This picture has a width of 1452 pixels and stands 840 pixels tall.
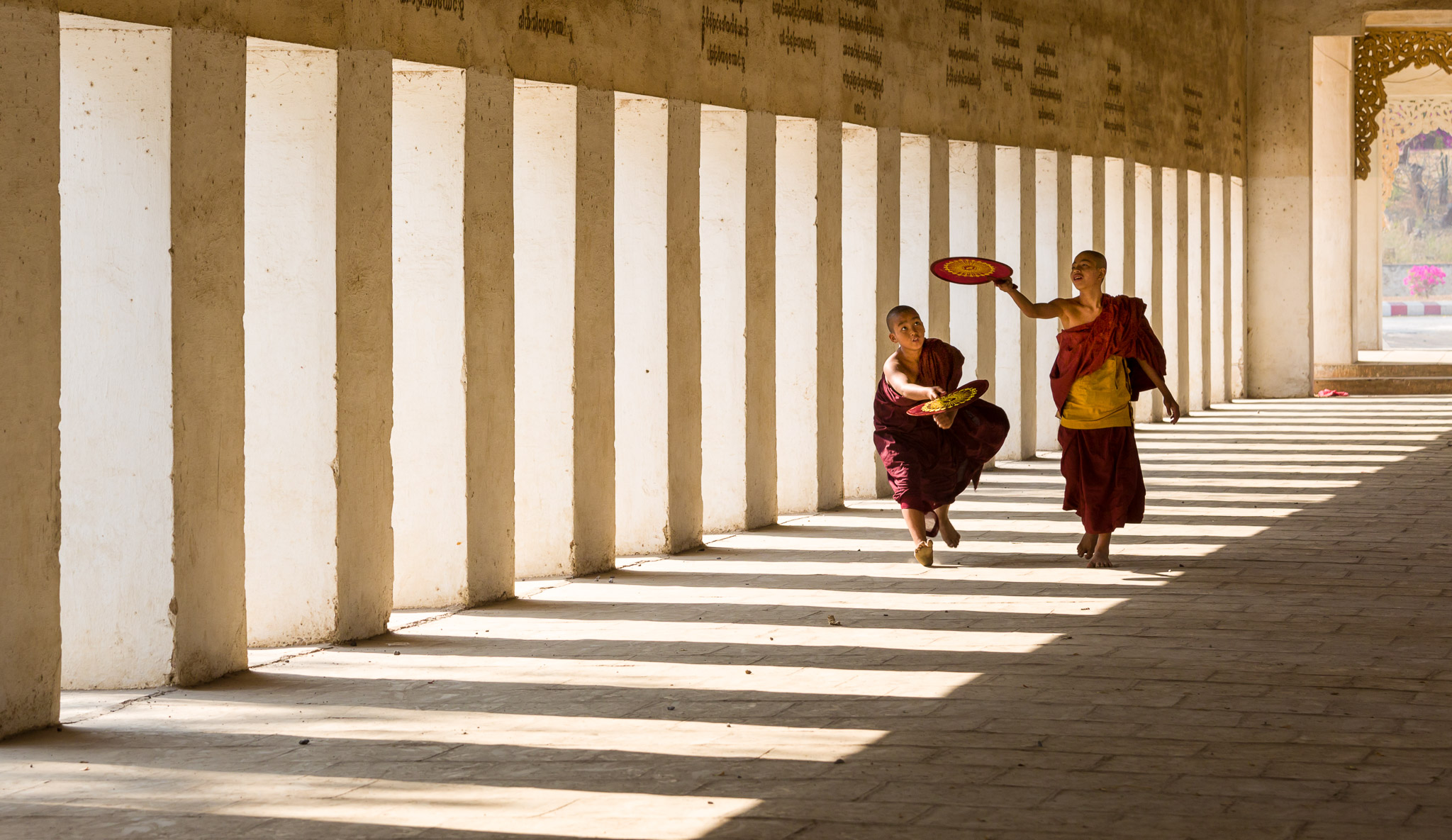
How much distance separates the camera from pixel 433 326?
29.4 ft

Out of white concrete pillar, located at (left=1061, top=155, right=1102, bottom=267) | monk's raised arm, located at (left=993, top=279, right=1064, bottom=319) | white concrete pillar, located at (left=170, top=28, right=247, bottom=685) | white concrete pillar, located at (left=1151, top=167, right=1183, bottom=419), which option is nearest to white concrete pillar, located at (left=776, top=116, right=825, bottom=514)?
monk's raised arm, located at (left=993, top=279, right=1064, bottom=319)

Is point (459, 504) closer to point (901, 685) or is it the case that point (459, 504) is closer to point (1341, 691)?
point (901, 685)

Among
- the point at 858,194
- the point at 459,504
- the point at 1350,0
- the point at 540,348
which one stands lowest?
the point at 459,504

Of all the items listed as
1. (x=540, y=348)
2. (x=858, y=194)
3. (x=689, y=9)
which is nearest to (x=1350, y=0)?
(x=858, y=194)

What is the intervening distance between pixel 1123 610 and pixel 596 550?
3.01m

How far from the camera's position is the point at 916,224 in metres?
14.8

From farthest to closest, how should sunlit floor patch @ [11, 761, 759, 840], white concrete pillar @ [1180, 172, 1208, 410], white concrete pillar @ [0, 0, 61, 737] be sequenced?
white concrete pillar @ [1180, 172, 1208, 410]
white concrete pillar @ [0, 0, 61, 737]
sunlit floor patch @ [11, 761, 759, 840]

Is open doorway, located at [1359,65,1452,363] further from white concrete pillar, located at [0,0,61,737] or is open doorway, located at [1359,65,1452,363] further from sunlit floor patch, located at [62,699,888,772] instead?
white concrete pillar, located at [0,0,61,737]

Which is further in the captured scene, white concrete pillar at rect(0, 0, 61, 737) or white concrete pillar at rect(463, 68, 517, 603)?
white concrete pillar at rect(463, 68, 517, 603)

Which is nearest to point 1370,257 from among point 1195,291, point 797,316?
point 1195,291

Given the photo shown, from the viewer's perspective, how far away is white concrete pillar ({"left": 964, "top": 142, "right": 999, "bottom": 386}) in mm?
15711

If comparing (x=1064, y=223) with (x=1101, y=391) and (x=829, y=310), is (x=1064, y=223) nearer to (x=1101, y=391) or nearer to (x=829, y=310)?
(x=829, y=310)

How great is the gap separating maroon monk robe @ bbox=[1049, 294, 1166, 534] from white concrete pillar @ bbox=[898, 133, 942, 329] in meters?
4.64

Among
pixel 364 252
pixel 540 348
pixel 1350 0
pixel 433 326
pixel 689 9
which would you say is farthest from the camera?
pixel 1350 0
